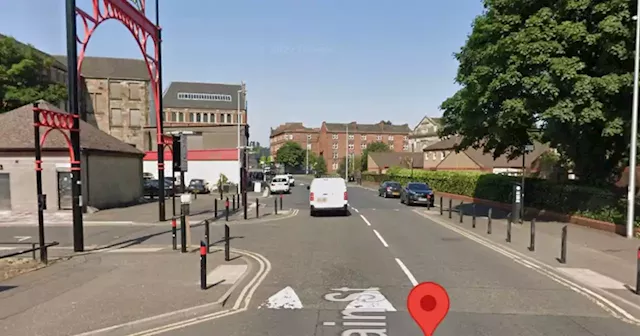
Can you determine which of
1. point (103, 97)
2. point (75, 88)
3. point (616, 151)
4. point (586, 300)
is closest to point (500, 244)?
point (586, 300)

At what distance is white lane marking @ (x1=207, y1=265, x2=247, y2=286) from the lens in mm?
9289

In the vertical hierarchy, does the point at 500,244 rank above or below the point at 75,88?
below

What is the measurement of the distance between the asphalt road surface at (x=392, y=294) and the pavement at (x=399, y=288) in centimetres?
2

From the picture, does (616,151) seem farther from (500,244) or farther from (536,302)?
(536,302)

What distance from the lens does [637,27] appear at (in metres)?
15.0

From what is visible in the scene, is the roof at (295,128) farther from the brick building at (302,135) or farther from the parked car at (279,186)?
the parked car at (279,186)

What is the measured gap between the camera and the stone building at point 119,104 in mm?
69438

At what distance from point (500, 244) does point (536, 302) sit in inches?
273

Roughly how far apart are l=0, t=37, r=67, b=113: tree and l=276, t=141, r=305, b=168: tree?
89316mm

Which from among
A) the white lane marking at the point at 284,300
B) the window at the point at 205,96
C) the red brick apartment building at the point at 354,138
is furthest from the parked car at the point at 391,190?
the red brick apartment building at the point at 354,138

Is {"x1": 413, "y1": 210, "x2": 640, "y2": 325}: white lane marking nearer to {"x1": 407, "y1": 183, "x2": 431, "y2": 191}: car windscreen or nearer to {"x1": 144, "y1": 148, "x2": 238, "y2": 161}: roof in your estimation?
{"x1": 407, "y1": 183, "x2": 431, "y2": 191}: car windscreen

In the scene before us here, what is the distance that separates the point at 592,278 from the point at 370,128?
5449 inches

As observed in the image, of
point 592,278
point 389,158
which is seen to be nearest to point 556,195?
point 592,278

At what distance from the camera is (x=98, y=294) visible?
324 inches
